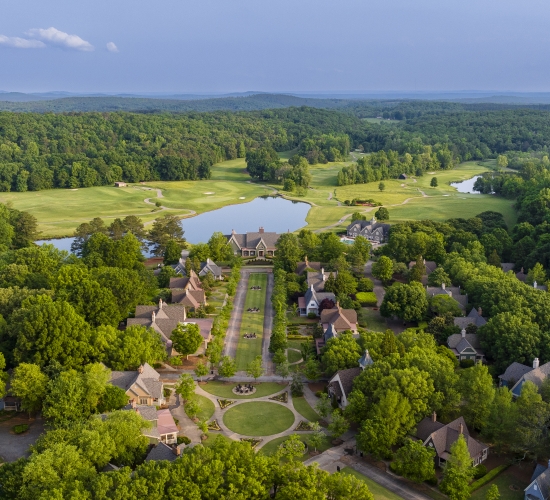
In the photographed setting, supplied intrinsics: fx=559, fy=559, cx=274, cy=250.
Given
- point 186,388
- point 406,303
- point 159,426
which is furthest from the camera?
point 406,303

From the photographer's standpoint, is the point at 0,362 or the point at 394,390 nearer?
the point at 394,390

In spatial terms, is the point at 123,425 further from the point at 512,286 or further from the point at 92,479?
the point at 512,286

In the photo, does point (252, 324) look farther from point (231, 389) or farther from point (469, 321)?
point (469, 321)

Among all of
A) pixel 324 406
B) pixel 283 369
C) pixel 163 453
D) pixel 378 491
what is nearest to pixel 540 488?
pixel 378 491

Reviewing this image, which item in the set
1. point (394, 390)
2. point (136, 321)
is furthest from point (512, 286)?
point (136, 321)

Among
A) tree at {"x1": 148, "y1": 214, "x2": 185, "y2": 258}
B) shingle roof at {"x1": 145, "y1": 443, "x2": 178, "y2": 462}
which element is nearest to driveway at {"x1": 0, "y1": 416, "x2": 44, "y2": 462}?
shingle roof at {"x1": 145, "y1": 443, "x2": 178, "y2": 462}

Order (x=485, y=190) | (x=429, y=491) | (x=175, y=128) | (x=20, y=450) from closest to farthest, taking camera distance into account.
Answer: (x=429, y=491) < (x=20, y=450) < (x=485, y=190) < (x=175, y=128)
